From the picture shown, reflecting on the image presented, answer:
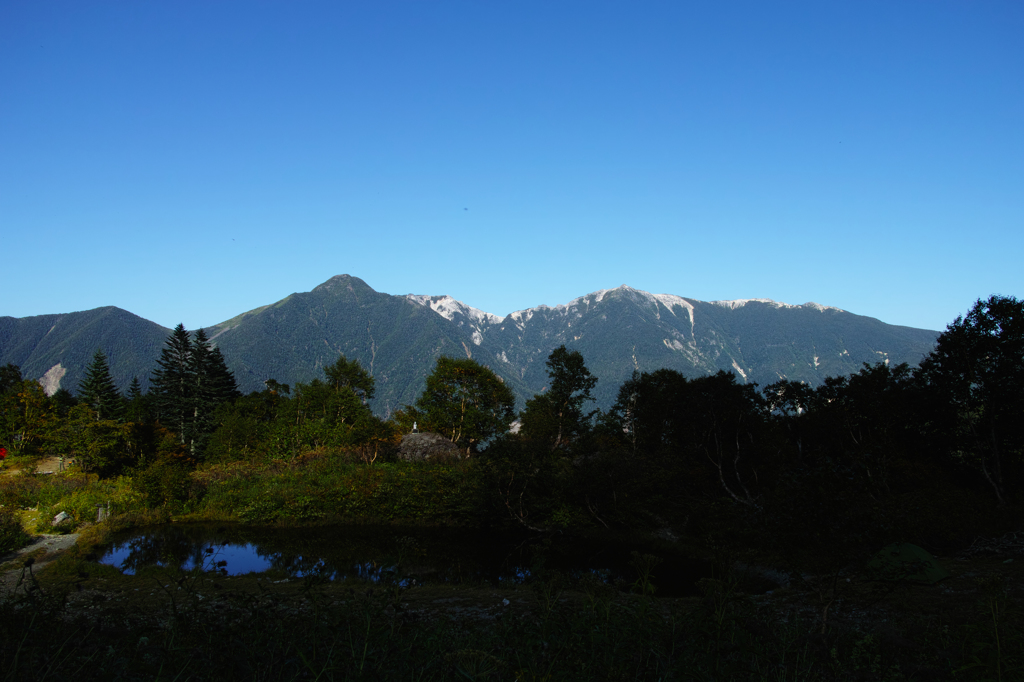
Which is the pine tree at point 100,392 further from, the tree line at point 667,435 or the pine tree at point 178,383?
the pine tree at point 178,383

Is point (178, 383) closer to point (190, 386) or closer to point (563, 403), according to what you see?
point (190, 386)

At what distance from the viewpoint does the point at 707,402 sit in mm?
31500

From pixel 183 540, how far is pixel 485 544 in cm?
1352

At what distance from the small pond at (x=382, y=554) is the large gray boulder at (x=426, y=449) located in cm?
974

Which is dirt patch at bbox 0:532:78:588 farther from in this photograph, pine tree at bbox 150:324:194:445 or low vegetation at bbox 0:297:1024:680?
pine tree at bbox 150:324:194:445

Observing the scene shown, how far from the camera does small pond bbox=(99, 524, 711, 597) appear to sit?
61.9 ft

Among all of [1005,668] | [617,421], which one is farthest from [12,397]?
[1005,668]

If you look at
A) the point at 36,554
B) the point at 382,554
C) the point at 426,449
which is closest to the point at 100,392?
the point at 426,449

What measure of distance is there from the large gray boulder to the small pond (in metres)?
9.74

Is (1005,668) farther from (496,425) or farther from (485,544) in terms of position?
(496,425)

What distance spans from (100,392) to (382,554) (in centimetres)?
4284

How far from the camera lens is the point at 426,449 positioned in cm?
3969

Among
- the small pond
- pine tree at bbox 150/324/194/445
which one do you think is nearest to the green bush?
the small pond

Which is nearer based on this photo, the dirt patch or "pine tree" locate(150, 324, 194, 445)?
the dirt patch
